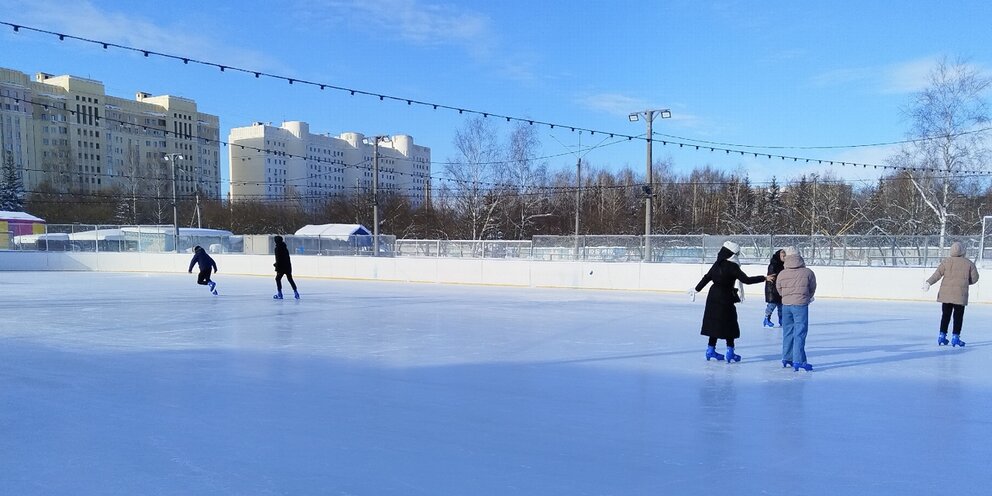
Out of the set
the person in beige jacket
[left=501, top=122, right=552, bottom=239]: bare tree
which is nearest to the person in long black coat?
the person in beige jacket

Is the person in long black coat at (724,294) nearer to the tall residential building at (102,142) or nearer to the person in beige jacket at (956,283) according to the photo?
the person in beige jacket at (956,283)

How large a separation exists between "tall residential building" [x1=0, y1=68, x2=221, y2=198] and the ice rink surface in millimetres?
56912

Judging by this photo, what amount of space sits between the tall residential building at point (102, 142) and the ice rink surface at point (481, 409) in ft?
187

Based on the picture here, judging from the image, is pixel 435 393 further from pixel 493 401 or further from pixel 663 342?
pixel 663 342

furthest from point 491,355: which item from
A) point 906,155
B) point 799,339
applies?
point 906,155

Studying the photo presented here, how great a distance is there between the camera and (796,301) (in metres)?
6.00

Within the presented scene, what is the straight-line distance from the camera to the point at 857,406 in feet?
16.1

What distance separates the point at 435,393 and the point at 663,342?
379 cm

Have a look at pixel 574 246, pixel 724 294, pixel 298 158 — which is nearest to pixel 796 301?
pixel 724 294

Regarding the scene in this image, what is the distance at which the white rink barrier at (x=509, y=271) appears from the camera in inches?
535

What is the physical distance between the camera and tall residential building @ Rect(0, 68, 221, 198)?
6106 cm

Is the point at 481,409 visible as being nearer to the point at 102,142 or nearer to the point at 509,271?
the point at 509,271

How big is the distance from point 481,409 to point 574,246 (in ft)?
48.5

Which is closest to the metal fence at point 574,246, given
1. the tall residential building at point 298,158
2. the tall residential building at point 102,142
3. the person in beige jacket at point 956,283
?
the person in beige jacket at point 956,283
